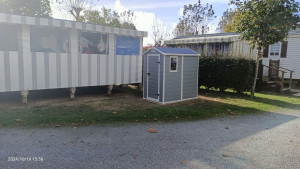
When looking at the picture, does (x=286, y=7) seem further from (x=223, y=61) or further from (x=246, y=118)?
(x=246, y=118)

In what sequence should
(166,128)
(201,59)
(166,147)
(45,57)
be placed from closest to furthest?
(166,147) → (166,128) → (45,57) → (201,59)

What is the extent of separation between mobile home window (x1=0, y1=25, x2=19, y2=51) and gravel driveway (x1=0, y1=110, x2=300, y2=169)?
10.3 feet

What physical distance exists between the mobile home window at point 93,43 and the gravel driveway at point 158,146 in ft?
13.4

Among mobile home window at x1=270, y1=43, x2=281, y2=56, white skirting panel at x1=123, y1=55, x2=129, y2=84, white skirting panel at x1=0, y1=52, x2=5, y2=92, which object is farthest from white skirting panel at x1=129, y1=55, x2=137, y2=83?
mobile home window at x1=270, y1=43, x2=281, y2=56

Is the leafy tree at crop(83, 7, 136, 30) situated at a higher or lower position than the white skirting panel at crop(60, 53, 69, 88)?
higher

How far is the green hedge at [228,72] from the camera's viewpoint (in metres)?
9.22

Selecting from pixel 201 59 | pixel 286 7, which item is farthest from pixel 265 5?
pixel 201 59

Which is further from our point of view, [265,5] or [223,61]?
[223,61]

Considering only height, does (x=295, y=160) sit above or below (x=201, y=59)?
below

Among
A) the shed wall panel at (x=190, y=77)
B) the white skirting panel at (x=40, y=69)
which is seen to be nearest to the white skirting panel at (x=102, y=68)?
the white skirting panel at (x=40, y=69)

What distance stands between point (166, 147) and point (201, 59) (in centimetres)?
721

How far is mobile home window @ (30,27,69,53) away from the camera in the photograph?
22.7 ft

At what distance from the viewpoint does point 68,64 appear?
749 cm

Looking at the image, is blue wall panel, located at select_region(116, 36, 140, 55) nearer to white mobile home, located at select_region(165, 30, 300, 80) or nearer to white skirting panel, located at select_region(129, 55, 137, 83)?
white skirting panel, located at select_region(129, 55, 137, 83)
